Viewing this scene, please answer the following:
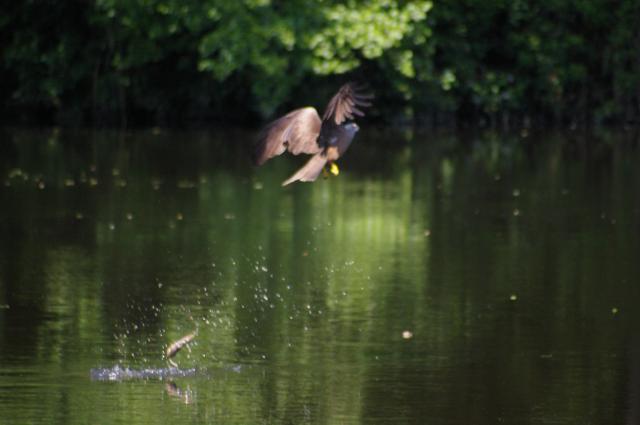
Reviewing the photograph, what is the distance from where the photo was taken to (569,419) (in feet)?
28.7

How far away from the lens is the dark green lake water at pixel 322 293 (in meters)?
9.19

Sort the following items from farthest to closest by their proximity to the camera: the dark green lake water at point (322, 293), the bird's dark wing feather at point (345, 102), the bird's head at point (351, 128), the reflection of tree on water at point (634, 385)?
the bird's head at point (351, 128)
the bird's dark wing feather at point (345, 102)
the dark green lake water at point (322, 293)
the reflection of tree on water at point (634, 385)

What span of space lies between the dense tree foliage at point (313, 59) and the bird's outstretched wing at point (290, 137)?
18019 millimetres

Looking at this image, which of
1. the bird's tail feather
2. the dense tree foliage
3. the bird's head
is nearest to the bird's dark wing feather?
the bird's head

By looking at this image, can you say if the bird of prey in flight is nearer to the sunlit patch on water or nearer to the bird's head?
the bird's head

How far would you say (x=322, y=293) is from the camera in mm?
12734

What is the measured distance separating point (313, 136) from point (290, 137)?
142 millimetres

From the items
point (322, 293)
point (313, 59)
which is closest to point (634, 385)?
point (322, 293)

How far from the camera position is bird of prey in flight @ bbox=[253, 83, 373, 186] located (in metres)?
9.95

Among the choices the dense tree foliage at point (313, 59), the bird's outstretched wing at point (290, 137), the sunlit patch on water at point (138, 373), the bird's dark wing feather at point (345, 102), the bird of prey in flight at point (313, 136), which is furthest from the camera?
the dense tree foliage at point (313, 59)

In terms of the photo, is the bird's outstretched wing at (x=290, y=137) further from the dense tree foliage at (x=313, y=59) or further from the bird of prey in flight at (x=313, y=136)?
the dense tree foliage at (x=313, y=59)

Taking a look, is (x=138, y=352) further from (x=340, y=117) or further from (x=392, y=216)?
(x=392, y=216)

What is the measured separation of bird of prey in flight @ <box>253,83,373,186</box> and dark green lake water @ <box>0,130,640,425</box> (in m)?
1.20

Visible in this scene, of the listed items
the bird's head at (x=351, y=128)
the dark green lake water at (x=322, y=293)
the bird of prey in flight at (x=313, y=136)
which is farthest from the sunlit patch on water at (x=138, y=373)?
the bird's head at (x=351, y=128)
